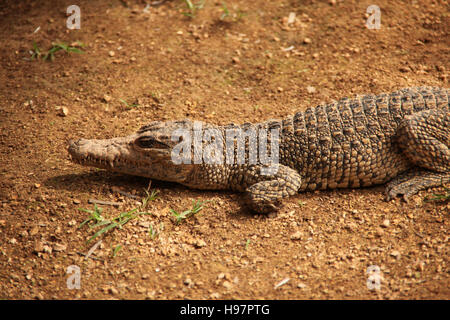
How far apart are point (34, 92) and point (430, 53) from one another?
5.43 metres

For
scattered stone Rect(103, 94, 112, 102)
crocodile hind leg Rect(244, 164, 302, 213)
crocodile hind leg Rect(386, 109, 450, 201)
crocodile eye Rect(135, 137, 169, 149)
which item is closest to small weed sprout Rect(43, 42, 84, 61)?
scattered stone Rect(103, 94, 112, 102)

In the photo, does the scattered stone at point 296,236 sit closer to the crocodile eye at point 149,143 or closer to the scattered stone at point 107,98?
the crocodile eye at point 149,143

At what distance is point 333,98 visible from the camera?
5.48 meters

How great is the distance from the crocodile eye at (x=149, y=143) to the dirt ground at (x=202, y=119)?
453 millimetres

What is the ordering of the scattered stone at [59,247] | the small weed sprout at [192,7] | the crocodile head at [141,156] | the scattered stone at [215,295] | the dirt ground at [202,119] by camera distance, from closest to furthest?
the scattered stone at [215,295] → the dirt ground at [202,119] → the scattered stone at [59,247] → the crocodile head at [141,156] → the small weed sprout at [192,7]

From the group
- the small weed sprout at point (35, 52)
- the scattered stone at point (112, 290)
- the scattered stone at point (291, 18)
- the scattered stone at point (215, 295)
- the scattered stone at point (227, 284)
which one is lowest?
the scattered stone at point (112, 290)

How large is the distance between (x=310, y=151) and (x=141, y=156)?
174 centimetres

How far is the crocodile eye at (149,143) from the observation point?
14.4 ft

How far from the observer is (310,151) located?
432 cm

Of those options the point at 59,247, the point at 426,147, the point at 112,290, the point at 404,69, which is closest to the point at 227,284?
the point at 112,290

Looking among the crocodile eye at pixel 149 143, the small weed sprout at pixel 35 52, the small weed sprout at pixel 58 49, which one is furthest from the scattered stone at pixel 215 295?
the small weed sprout at pixel 35 52

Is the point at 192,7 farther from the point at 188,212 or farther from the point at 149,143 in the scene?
the point at 188,212

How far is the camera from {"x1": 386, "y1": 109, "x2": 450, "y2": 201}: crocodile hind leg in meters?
4.13

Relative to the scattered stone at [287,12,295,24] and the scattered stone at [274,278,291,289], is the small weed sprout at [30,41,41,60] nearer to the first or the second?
the scattered stone at [287,12,295,24]
